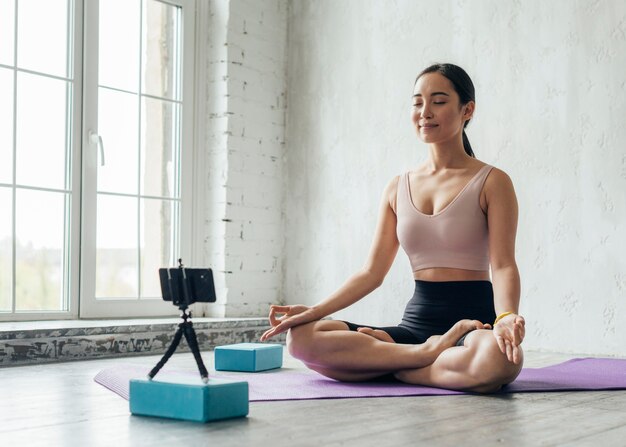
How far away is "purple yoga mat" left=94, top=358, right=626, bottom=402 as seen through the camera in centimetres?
225

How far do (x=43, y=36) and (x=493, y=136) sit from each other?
2172 mm

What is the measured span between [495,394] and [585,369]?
0.76 meters

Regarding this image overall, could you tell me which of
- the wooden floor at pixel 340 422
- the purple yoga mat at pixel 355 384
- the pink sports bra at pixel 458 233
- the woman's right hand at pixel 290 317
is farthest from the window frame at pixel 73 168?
the pink sports bra at pixel 458 233

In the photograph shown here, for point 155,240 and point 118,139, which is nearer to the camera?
point 118,139

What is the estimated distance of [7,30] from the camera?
3.64 metres

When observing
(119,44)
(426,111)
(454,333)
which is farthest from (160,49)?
(454,333)

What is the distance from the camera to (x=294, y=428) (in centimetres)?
173

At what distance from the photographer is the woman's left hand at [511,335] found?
2.00 metres

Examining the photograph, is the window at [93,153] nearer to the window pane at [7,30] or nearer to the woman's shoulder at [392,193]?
the window pane at [7,30]

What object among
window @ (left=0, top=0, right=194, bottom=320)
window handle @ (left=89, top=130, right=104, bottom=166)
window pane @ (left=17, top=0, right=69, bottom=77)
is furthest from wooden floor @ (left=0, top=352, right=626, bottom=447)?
window pane @ (left=17, top=0, right=69, bottom=77)

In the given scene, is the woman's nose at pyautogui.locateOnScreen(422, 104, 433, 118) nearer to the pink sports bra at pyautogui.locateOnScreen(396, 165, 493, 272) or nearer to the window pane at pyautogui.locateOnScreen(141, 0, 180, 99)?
the pink sports bra at pyautogui.locateOnScreen(396, 165, 493, 272)

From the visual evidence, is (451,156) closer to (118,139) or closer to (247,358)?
(247,358)

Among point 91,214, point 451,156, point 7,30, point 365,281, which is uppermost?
point 7,30

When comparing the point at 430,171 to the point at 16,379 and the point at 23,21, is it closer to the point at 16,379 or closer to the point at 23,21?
the point at 16,379
